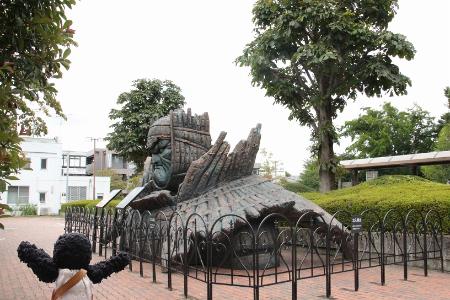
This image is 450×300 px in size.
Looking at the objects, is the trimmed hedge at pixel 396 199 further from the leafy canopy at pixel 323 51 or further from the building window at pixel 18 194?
the building window at pixel 18 194

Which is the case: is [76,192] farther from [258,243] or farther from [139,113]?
[258,243]

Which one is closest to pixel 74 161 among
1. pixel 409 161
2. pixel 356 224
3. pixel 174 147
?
pixel 409 161

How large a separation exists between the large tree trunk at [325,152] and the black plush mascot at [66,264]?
1476 cm

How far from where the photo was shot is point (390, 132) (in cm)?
3769

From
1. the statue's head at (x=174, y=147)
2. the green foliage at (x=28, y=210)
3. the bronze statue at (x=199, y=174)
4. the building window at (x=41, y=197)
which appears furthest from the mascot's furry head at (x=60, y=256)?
the building window at (x=41, y=197)

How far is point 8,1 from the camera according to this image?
4.57 meters

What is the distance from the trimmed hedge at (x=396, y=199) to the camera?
29.3 feet

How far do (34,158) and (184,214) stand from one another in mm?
32219

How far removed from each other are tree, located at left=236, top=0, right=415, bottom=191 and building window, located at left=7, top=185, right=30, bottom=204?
26229 millimetres

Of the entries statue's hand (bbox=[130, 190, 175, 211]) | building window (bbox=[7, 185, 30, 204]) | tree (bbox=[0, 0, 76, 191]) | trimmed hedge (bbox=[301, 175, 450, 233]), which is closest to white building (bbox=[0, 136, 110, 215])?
building window (bbox=[7, 185, 30, 204])

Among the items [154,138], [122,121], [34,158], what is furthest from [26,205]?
[154,138]

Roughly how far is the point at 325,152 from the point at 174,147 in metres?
9.61

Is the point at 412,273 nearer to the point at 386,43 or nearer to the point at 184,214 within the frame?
the point at 184,214

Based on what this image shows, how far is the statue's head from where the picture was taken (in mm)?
9414
